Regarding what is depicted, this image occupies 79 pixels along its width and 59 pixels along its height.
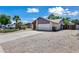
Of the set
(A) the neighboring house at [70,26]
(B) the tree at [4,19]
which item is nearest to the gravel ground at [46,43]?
(A) the neighboring house at [70,26]

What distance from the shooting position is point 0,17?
239 centimetres

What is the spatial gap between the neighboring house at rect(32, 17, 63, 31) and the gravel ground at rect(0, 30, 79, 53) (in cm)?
11

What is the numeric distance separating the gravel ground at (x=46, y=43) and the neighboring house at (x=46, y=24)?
0.35 ft

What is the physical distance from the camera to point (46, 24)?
2461 mm

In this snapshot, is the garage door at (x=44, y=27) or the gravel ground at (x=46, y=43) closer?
the gravel ground at (x=46, y=43)

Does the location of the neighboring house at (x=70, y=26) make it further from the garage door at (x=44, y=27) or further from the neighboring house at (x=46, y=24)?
the garage door at (x=44, y=27)

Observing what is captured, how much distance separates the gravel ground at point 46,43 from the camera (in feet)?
7.74

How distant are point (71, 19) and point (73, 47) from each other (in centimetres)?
43

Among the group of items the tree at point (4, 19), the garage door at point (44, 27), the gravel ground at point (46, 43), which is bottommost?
the gravel ground at point (46, 43)
